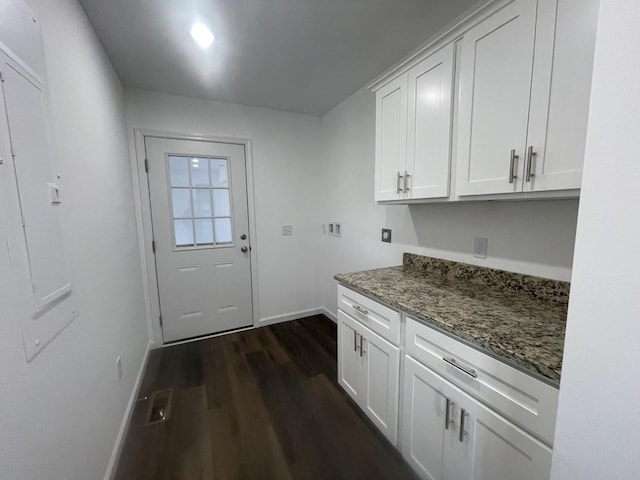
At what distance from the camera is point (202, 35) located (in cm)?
162

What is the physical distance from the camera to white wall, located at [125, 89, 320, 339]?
2.56 metres

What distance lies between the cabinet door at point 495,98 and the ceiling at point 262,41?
490 mm

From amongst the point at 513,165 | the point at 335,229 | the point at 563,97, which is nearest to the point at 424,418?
the point at 513,165

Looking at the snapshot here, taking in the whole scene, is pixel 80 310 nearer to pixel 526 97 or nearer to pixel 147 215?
pixel 147 215

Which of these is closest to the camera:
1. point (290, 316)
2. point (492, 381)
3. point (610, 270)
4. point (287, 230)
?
point (610, 270)

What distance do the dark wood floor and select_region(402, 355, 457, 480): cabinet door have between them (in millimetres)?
162

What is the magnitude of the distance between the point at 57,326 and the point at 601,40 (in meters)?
1.67

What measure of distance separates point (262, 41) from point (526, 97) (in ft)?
5.09

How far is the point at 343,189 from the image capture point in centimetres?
276

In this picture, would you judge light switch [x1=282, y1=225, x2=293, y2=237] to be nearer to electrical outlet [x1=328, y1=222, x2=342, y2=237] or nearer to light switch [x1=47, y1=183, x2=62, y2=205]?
electrical outlet [x1=328, y1=222, x2=342, y2=237]

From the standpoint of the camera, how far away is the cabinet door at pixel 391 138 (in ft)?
5.24

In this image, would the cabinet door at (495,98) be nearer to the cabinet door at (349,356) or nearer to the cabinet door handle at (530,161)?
the cabinet door handle at (530,161)

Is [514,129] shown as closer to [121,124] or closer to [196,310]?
[121,124]

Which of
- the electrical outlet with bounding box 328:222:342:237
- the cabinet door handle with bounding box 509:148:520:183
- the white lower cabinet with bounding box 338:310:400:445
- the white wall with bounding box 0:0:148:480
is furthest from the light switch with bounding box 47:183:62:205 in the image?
the electrical outlet with bounding box 328:222:342:237
